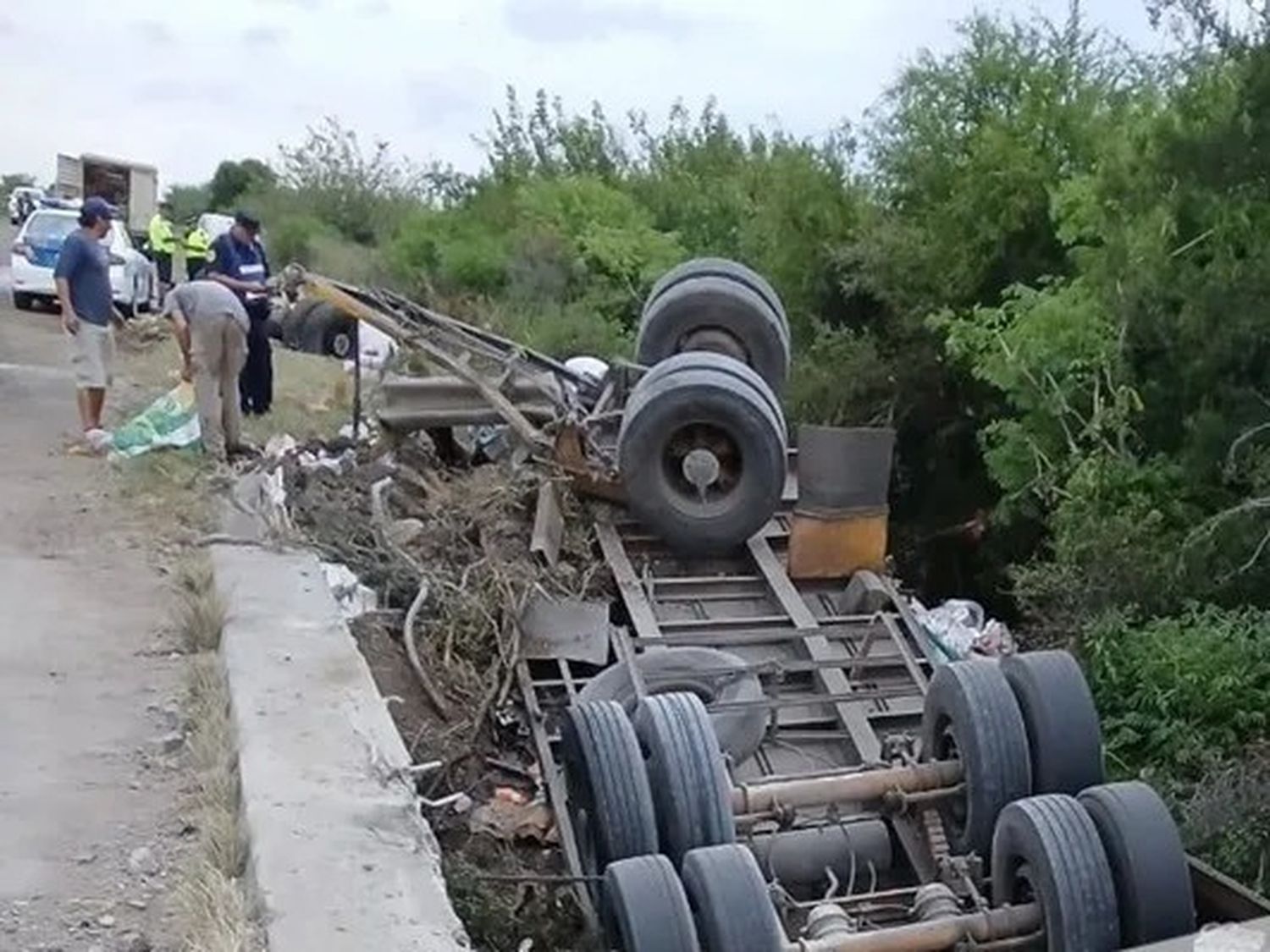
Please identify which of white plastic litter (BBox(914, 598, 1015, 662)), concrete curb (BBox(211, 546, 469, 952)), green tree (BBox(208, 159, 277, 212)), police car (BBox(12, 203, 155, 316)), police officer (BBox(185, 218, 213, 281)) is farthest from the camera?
green tree (BBox(208, 159, 277, 212))

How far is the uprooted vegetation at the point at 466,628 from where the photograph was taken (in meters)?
6.51

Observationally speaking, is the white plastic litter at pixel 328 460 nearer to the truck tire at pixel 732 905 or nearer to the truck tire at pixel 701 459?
the truck tire at pixel 701 459

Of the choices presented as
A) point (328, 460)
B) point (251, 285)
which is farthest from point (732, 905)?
point (251, 285)

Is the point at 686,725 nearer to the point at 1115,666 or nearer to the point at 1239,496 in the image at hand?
the point at 1115,666

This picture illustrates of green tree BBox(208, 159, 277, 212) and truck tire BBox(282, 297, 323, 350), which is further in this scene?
green tree BBox(208, 159, 277, 212)

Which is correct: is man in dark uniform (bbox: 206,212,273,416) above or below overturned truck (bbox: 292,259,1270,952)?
above

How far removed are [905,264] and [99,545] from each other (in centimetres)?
1000

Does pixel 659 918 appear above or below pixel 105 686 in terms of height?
below

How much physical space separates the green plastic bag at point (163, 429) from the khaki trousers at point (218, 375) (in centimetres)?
16

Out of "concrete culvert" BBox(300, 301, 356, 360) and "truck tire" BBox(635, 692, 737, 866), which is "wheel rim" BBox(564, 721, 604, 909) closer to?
"truck tire" BBox(635, 692, 737, 866)

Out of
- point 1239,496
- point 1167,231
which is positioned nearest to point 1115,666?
point 1239,496

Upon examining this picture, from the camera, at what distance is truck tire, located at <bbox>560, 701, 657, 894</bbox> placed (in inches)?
244

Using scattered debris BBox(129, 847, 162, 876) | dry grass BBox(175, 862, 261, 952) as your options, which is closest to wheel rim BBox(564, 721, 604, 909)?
scattered debris BBox(129, 847, 162, 876)

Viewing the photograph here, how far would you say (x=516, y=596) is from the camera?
820 cm
